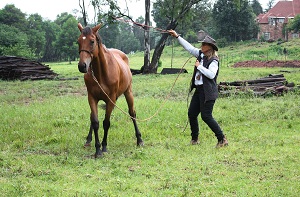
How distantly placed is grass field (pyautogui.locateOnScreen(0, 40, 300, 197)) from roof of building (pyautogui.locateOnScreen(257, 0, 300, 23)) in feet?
182

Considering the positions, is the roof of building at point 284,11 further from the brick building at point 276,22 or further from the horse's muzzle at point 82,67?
the horse's muzzle at point 82,67

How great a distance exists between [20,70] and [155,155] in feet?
62.2

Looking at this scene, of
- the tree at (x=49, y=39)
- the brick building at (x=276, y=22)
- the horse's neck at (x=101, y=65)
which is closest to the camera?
the horse's neck at (x=101, y=65)

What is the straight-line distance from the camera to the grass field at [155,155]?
550 centimetres

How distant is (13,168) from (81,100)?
8.00 metres

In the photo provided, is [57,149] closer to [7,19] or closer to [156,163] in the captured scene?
[156,163]

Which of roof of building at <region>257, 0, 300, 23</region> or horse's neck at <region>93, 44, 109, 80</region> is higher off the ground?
roof of building at <region>257, 0, 300, 23</region>

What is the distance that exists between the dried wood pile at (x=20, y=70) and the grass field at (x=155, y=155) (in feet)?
40.3

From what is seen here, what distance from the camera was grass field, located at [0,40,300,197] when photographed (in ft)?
18.1

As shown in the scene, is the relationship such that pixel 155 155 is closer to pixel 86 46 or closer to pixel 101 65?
pixel 101 65

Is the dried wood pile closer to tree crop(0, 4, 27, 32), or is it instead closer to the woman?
the woman

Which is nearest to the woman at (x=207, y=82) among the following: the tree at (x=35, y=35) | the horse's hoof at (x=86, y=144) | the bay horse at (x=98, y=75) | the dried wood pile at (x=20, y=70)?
the bay horse at (x=98, y=75)

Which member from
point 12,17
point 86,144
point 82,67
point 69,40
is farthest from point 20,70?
point 12,17

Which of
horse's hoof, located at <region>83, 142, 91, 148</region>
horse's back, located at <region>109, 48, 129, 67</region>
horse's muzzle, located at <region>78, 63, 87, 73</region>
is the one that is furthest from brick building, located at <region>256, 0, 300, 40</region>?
horse's muzzle, located at <region>78, 63, 87, 73</region>
